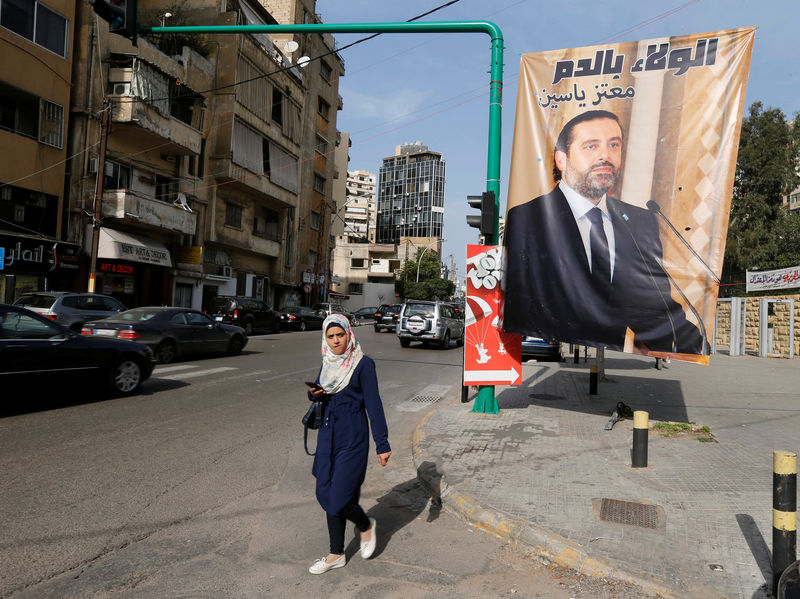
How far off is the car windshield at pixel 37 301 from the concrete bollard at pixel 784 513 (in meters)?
15.9

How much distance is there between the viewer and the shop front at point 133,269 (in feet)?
71.4

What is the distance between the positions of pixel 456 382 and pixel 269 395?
441 cm

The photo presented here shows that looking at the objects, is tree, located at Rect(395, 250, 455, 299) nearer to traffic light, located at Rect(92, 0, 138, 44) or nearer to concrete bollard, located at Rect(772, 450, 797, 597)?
traffic light, located at Rect(92, 0, 138, 44)

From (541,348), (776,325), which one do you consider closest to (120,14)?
(541,348)

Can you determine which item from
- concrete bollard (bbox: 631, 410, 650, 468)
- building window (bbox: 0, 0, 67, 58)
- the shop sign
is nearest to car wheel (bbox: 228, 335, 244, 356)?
the shop sign

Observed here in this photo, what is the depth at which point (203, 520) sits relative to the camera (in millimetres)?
4195

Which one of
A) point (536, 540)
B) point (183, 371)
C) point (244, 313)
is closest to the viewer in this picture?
point (536, 540)

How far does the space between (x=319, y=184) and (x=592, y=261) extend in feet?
135

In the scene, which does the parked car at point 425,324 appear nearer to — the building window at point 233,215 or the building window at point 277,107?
the building window at point 233,215

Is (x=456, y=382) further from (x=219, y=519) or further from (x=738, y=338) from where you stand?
(x=738, y=338)

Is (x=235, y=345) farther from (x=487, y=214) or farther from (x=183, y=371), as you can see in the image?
(x=487, y=214)

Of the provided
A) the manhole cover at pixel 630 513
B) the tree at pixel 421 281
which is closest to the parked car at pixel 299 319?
the manhole cover at pixel 630 513

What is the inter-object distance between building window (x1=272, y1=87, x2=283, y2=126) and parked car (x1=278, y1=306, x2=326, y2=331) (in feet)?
43.3

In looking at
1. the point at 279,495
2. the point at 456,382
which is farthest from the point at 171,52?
the point at 279,495
